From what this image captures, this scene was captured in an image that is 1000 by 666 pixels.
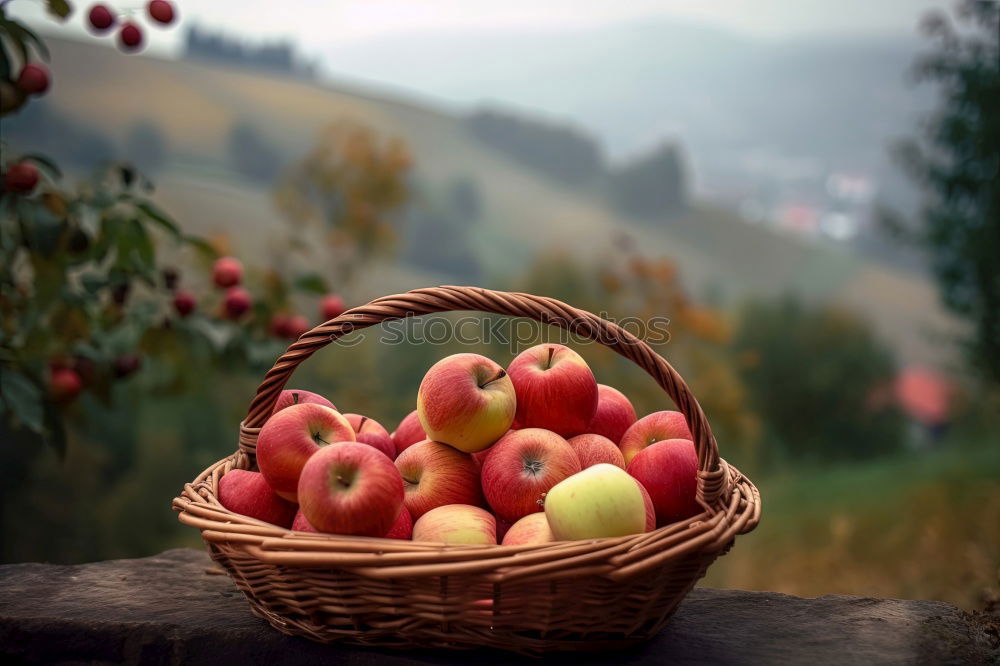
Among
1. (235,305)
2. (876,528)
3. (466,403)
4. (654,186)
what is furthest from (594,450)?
(654,186)

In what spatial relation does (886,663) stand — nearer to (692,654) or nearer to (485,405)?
(692,654)

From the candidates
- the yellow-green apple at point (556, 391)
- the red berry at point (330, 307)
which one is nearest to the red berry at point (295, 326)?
the red berry at point (330, 307)

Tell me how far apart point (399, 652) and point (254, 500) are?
0.36 meters

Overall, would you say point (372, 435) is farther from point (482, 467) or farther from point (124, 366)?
point (124, 366)

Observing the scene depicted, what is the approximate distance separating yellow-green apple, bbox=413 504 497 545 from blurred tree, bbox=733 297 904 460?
254 centimetres

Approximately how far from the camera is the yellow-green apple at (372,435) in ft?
5.14

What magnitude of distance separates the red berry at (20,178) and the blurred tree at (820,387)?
2836mm

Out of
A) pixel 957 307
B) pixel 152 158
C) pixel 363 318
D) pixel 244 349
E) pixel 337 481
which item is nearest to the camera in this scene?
pixel 337 481

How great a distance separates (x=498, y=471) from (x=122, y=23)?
1236 mm

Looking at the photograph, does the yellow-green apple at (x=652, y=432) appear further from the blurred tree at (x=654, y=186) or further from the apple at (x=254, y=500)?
the blurred tree at (x=654, y=186)

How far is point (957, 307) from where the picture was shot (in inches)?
130

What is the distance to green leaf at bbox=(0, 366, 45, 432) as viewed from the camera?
5.00 ft

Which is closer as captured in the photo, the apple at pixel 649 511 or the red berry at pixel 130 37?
the apple at pixel 649 511

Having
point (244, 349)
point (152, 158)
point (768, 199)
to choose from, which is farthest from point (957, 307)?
point (152, 158)
